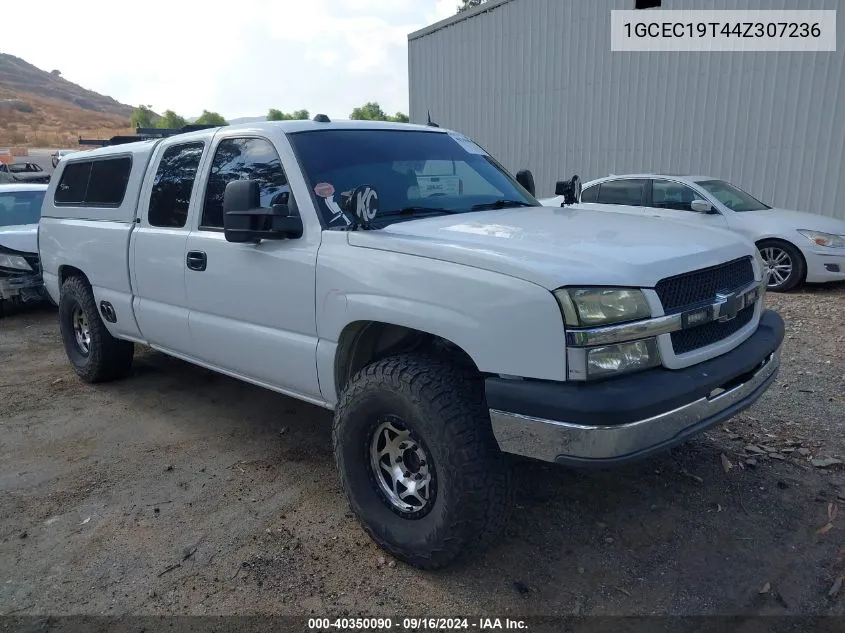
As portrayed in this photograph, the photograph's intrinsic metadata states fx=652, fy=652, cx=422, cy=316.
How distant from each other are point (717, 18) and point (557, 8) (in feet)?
10.5

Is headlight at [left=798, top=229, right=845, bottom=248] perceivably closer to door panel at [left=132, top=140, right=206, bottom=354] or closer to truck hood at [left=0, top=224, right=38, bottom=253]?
door panel at [left=132, top=140, right=206, bottom=354]

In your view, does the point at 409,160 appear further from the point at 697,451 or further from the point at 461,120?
the point at 461,120

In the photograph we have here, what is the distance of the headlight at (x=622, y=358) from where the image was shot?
7.75 ft

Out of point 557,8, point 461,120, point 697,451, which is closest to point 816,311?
point 697,451

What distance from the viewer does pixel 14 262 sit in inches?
313

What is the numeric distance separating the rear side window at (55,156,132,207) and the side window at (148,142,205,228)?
20.4 inches

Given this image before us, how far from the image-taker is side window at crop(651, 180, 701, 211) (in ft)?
29.1

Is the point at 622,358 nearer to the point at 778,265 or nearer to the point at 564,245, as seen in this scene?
the point at 564,245

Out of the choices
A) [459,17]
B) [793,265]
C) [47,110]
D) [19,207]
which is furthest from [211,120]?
[47,110]

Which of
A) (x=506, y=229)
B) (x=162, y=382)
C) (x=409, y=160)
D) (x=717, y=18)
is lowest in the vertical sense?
(x=162, y=382)

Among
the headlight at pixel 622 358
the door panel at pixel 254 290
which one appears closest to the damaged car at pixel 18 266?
the door panel at pixel 254 290

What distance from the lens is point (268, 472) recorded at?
12.6 feet

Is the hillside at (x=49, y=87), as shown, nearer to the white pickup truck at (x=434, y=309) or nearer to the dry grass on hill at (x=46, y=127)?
the dry grass on hill at (x=46, y=127)

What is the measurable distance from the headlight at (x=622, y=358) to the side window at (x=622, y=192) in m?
7.32
